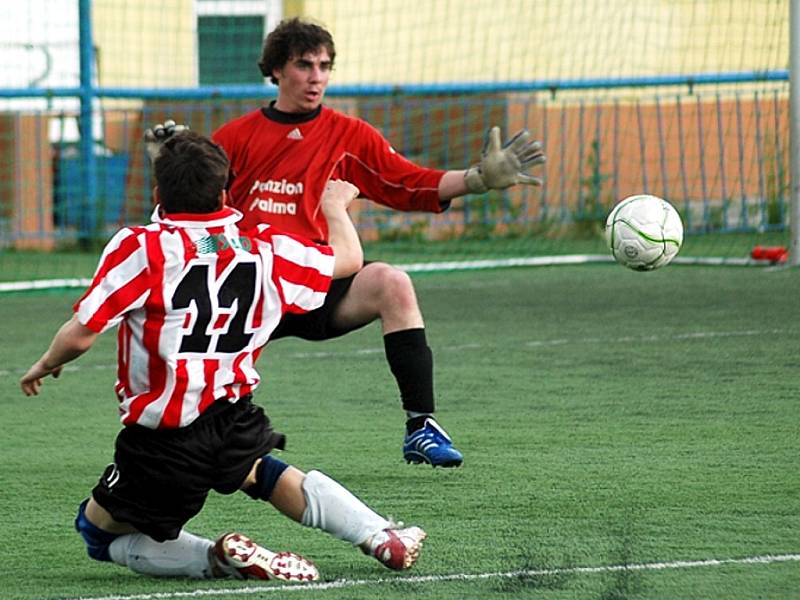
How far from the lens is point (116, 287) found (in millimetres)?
4289

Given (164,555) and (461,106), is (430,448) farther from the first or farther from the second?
(461,106)

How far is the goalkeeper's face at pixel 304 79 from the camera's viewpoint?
6.43 m

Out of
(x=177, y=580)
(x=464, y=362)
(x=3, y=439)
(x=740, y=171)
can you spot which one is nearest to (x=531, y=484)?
(x=177, y=580)

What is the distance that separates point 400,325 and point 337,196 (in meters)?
1.09

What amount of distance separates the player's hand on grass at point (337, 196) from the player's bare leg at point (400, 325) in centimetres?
83

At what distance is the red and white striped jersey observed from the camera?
4.30m

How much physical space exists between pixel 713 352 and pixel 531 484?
→ 130 inches

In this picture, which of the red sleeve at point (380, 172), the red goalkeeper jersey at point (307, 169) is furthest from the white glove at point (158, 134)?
the red sleeve at point (380, 172)

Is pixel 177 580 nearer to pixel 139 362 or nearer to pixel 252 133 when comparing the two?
pixel 139 362

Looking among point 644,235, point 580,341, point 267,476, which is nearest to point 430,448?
point 267,476

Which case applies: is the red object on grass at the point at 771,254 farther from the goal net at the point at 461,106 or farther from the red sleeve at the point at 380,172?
the red sleeve at the point at 380,172

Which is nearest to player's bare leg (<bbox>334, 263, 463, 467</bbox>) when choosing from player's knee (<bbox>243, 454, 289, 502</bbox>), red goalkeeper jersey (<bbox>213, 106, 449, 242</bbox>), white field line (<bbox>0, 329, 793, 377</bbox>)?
red goalkeeper jersey (<bbox>213, 106, 449, 242</bbox>)

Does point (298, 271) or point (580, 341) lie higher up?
point (298, 271)

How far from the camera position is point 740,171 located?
14914 mm
